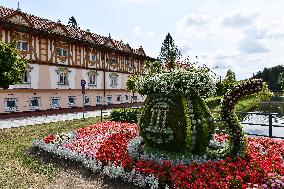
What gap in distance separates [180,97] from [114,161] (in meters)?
3.16

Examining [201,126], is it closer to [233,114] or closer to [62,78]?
[233,114]

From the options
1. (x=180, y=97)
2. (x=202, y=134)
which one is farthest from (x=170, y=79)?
(x=202, y=134)

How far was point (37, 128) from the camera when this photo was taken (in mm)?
20172

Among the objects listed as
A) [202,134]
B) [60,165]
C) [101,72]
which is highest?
[101,72]

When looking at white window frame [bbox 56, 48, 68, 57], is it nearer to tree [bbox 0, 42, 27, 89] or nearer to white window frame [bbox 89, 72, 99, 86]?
white window frame [bbox 89, 72, 99, 86]

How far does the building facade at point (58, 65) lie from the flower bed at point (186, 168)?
18.4 meters

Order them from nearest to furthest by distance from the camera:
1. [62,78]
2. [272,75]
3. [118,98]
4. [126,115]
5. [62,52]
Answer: [126,115] < [62,52] < [62,78] < [118,98] < [272,75]

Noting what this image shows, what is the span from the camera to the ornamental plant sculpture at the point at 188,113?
400 inches

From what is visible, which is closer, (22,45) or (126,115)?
(126,115)

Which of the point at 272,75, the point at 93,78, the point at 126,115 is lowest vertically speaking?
the point at 126,115

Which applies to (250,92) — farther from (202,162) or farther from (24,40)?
(24,40)

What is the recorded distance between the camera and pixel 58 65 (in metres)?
32.7

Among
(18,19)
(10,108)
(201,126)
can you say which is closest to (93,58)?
(18,19)

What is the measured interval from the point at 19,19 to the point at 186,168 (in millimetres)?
25396
